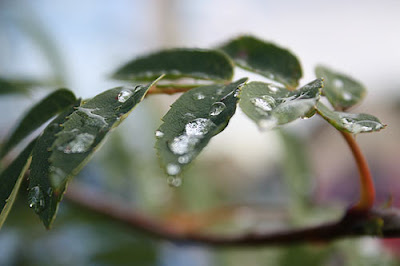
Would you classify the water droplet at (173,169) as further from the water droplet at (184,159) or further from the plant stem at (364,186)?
the plant stem at (364,186)

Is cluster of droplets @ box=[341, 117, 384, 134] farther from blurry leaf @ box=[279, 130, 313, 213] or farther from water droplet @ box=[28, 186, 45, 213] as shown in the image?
blurry leaf @ box=[279, 130, 313, 213]

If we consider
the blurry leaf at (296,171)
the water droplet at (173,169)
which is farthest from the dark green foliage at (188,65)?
the blurry leaf at (296,171)

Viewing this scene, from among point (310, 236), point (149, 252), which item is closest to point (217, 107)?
point (310, 236)

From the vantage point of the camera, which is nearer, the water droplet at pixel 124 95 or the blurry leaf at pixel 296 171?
the water droplet at pixel 124 95

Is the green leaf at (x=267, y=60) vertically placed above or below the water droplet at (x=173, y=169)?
below

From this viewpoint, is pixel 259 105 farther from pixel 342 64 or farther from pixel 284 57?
pixel 342 64

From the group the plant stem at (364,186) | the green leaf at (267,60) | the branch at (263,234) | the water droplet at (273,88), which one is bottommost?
the branch at (263,234)

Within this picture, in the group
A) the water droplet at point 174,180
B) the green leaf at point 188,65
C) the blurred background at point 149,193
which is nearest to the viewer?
the water droplet at point 174,180
